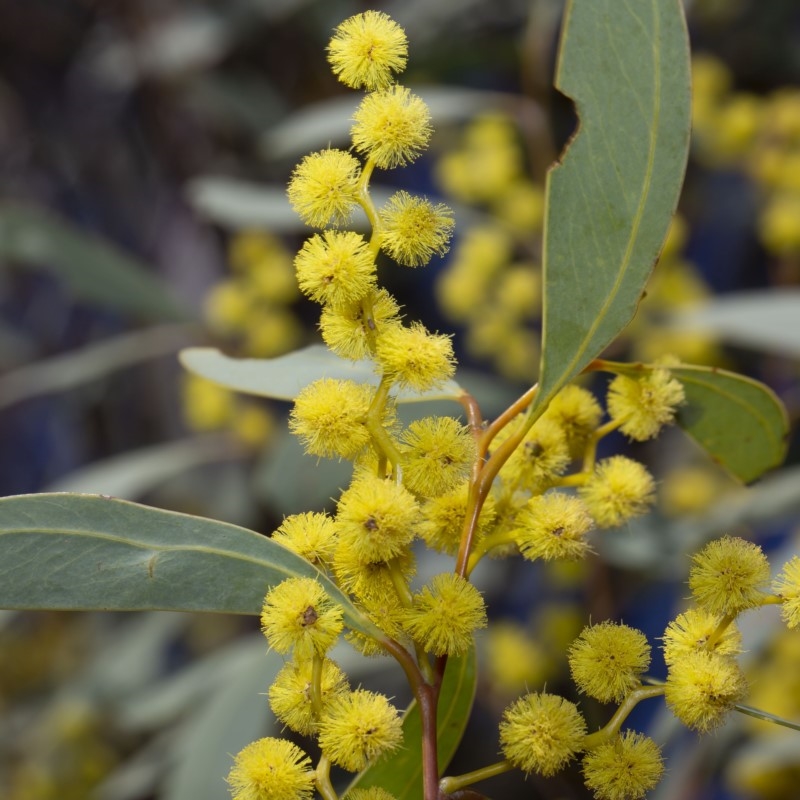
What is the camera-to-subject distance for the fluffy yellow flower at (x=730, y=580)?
0.56 meters

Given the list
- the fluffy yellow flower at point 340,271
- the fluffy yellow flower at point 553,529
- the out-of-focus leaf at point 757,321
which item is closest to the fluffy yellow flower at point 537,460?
the fluffy yellow flower at point 553,529

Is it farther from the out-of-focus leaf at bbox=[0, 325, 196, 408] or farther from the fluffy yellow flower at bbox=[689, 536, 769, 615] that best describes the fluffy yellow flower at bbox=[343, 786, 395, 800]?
the out-of-focus leaf at bbox=[0, 325, 196, 408]

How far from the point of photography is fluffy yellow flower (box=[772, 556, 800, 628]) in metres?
0.55

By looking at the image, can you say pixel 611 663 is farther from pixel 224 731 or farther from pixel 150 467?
pixel 150 467

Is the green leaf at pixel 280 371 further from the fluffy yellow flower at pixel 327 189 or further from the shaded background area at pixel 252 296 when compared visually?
the shaded background area at pixel 252 296

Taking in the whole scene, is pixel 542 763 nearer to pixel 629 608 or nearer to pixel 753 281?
pixel 629 608

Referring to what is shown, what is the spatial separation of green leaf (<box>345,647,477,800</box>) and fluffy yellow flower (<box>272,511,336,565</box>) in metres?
0.11

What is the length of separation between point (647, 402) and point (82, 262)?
1.41m

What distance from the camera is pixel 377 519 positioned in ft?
1.73

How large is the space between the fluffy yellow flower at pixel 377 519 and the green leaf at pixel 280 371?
0.78 feet

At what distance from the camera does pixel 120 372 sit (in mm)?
2520

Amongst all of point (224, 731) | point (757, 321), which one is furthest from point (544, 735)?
point (757, 321)

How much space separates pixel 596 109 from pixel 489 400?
3.31 ft

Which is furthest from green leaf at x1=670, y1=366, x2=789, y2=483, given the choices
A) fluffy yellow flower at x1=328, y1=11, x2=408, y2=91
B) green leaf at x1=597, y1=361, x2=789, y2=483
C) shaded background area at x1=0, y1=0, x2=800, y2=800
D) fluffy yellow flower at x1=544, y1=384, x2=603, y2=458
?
shaded background area at x1=0, y1=0, x2=800, y2=800
